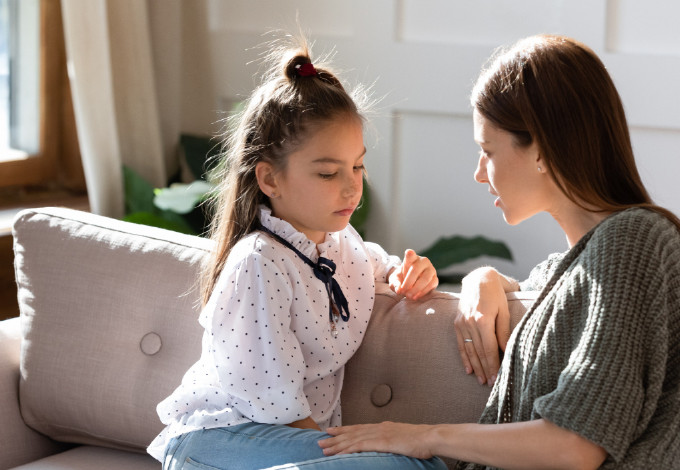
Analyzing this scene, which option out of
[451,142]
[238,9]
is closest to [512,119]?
[451,142]

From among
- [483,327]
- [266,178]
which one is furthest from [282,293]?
[483,327]

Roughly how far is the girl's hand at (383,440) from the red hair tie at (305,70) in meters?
0.58

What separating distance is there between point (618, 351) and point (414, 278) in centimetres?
52

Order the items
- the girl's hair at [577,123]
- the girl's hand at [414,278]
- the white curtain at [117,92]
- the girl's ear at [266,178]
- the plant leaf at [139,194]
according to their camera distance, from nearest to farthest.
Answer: the girl's hair at [577,123] → the girl's ear at [266,178] → the girl's hand at [414,278] → the white curtain at [117,92] → the plant leaf at [139,194]

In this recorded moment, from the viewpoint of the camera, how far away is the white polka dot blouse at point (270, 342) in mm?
1352

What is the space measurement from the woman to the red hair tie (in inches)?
11.3

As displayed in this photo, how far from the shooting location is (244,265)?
1384mm

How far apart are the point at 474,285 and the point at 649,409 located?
44 cm

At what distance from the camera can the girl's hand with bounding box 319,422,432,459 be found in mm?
1268

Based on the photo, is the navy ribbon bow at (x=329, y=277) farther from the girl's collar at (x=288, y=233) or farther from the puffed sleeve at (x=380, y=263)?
the puffed sleeve at (x=380, y=263)

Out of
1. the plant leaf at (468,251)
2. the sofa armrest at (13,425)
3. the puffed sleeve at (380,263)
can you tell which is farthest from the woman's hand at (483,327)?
the plant leaf at (468,251)

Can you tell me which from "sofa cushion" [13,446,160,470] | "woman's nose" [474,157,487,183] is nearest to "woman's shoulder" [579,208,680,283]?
"woman's nose" [474,157,487,183]

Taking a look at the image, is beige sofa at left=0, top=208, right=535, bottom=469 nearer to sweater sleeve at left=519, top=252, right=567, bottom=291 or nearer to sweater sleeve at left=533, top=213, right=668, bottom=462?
sweater sleeve at left=519, top=252, right=567, bottom=291

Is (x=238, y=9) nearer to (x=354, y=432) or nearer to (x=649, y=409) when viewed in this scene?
(x=354, y=432)
